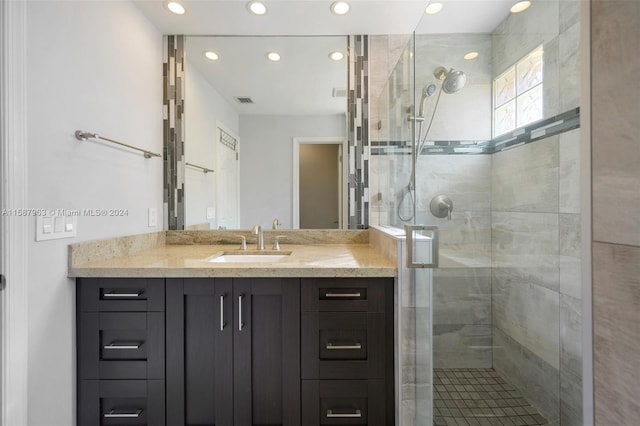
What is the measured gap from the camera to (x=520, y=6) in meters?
0.97

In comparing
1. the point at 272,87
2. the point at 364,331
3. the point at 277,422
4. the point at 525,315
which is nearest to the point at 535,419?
the point at 525,315

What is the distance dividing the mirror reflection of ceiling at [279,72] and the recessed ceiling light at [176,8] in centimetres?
23

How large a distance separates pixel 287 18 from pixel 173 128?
1.06 metres

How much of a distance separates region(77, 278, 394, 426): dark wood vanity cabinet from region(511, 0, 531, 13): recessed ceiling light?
3.62ft

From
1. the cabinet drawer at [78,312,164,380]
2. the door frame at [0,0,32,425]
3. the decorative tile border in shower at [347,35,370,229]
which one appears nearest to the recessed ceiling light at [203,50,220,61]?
the decorative tile border in shower at [347,35,370,229]

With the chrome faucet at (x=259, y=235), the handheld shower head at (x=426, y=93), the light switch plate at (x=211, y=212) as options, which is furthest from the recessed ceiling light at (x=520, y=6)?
the light switch plate at (x=211, y=212)

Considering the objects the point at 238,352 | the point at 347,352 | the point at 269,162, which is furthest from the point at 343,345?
the point at 269,162

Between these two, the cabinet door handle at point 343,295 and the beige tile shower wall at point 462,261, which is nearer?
the beige tile shower wall at point 462,261

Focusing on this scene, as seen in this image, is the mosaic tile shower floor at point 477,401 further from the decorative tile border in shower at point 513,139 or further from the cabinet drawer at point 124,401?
the cabinet drawer at point 124,401

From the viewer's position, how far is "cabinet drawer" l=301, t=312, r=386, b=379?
1.34 metres

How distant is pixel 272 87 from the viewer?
209cm

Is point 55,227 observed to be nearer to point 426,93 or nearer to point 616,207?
point 426,93

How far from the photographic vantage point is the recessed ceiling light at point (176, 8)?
1.80 meters

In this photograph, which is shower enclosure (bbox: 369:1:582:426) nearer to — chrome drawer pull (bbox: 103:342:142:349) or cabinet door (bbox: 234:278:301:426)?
cabinet door (bbox: 234:278:301:426)
